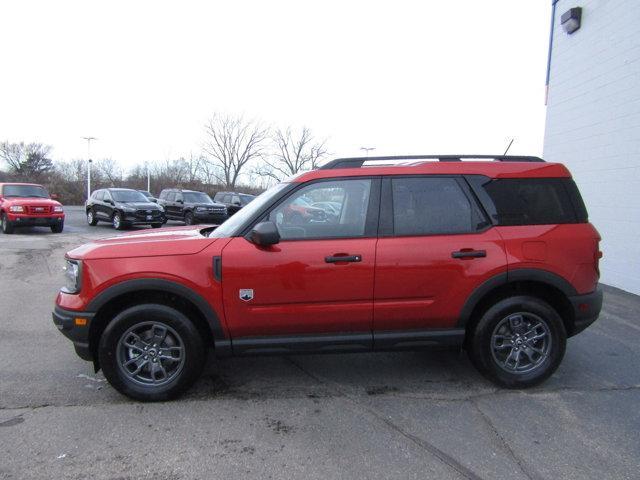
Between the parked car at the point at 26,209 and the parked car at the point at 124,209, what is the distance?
7.70 ft

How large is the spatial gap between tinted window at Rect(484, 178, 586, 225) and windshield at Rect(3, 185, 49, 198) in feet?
57.5

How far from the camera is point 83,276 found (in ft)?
11.9

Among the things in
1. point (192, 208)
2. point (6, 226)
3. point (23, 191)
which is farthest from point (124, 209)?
point (192, 208)

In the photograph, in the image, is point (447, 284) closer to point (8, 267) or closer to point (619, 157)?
point (619, 157)

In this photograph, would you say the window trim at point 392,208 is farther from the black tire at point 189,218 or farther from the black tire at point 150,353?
the black tire at point 189,218

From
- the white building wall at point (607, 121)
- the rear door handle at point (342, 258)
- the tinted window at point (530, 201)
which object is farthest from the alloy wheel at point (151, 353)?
the white building wall at point (607, 121)

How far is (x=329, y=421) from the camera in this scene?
3447 millimetres

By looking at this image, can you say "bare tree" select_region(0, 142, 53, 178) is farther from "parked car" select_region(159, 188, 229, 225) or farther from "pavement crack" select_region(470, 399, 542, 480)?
"pavement crack" select_region(470, 399, 542, 480)

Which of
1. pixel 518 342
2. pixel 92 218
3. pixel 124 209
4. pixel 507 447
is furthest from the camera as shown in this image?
pixel 92 218

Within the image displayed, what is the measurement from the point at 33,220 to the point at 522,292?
1660 cm

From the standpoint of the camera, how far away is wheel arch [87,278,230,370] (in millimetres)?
3582

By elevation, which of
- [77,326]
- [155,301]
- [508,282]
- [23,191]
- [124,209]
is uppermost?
[23,191]

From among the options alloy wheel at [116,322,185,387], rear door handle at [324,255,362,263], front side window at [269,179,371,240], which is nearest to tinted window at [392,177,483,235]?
front side window at [269,179,371,240]

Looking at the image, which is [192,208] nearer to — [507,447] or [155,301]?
[155,301]
